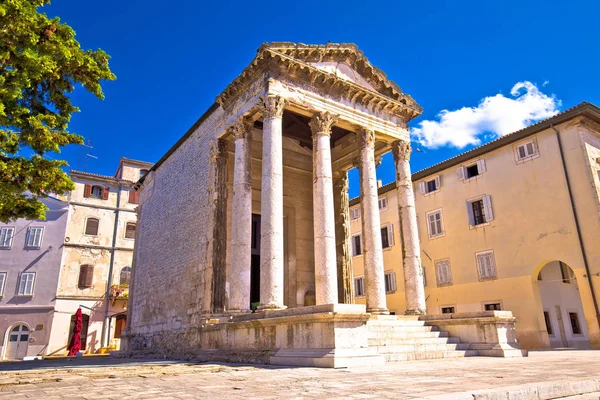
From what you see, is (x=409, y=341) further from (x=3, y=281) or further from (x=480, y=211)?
(x=3, y=281)

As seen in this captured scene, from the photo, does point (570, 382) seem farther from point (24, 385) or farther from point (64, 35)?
point (64, 35)

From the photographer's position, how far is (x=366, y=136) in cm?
1486

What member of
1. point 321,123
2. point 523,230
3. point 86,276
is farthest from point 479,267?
point 86,276

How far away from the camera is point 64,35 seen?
885 cm

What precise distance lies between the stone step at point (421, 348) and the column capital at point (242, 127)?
25.9ft

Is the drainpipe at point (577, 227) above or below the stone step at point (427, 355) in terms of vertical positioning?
above

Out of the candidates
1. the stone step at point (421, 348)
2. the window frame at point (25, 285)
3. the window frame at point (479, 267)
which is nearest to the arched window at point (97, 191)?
the window frame at point (25, 285)

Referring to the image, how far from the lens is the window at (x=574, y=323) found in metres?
21.7

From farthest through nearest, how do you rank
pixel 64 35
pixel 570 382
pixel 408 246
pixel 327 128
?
pixel 408 246, pixel 327 128, pixel 64 35, pixel 570 382

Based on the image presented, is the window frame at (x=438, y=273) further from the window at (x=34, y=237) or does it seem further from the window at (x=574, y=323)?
the window at (x=34, y=237)

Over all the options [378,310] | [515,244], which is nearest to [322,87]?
[378,310]

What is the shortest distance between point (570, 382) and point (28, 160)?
33.3 feet

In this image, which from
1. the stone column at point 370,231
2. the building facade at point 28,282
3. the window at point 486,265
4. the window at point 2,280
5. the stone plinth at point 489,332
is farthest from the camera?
the window at point 2,280

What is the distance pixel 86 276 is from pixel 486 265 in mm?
24287
